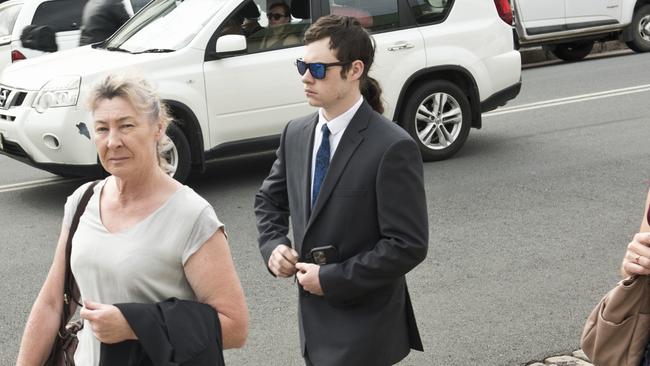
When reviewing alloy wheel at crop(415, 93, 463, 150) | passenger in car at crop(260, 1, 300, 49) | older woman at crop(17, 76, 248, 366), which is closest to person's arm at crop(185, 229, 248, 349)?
older woman at crop(17, 76, 248, 366)

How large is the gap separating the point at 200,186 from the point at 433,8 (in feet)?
9.16

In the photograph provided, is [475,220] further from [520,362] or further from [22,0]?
[22,0]

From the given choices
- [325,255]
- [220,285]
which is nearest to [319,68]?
[325,255]

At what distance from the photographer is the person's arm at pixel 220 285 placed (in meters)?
3.03

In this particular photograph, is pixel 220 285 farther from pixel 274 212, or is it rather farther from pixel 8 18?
pixel 8 18

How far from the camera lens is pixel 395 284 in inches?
150

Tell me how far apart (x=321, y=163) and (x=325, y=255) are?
1.06 ft

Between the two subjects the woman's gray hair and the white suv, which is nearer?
the woman's gray hair

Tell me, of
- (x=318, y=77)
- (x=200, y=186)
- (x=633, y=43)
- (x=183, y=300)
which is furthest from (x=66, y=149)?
(x=633, y=43)

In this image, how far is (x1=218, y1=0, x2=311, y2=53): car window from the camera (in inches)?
376

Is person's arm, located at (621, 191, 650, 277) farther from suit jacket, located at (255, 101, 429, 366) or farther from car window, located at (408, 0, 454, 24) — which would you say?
car window, located at (408, 0, 454, 24)

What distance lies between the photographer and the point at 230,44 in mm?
9203

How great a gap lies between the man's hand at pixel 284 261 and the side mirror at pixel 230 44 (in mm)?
5579

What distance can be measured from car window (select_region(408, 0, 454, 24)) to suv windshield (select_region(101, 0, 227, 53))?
74.7 inches
